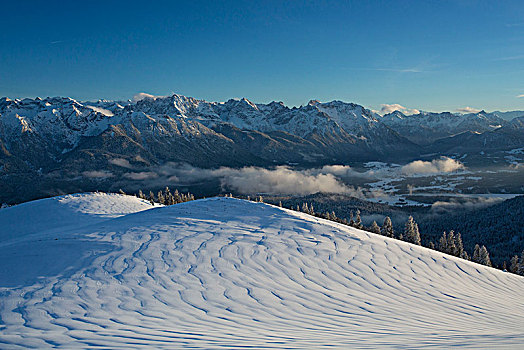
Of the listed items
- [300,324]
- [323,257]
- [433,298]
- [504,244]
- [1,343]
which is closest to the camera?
[1,343]

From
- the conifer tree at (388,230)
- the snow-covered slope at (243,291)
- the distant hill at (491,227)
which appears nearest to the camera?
the snow-covered slope at (243,291)

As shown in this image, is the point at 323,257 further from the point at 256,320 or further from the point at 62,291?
the point at 62,291

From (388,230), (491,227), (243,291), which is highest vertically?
(243,291)

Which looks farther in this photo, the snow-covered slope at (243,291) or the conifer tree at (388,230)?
the conifer tree at (388,230)

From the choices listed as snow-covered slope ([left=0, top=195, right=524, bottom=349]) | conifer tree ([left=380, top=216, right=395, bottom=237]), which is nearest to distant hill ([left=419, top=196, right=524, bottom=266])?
conifer tree ([left=380, top=216, right=395, bottom=237])

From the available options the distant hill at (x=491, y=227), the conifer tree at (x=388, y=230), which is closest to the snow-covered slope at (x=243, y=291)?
the conifer tree at (x=388, y=230)

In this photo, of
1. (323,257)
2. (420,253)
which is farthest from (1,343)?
(420,253)

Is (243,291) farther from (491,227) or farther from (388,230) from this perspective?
(491,227)

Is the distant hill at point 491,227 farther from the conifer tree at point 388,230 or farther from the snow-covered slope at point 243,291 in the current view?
the snow-covered slope at point 243,291

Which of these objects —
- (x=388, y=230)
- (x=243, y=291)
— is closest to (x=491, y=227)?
(x=388, y=230)
